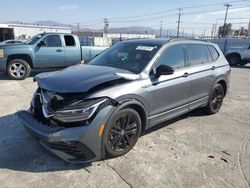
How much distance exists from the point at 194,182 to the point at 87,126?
5.05 feet

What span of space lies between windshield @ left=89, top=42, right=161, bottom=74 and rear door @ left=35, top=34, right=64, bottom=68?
18.6 feet

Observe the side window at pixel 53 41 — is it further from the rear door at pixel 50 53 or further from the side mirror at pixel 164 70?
the side mirror at pixel 164 70

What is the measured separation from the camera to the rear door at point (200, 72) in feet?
15.9

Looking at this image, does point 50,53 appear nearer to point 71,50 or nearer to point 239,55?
point 71,50

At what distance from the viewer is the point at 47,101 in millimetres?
3365

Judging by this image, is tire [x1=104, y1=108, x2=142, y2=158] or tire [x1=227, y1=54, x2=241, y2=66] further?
tire [x1=227, y1=54, x2=241, y2=66]

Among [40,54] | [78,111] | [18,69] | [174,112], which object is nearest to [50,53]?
[40,54]

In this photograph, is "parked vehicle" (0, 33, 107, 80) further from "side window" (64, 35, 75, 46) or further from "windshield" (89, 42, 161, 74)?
"windshield" (89, 42, 161, 74)

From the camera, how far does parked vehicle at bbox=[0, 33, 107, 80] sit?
364 inches

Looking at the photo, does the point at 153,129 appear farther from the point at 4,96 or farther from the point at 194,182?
the point at 4,96

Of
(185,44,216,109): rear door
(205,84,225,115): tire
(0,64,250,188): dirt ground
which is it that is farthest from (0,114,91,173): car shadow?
(205,84,225,115): tire

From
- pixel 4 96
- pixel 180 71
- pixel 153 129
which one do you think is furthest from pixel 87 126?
pixel 4 96

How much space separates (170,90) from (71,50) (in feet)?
23.8

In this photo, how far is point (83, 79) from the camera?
135 inches
